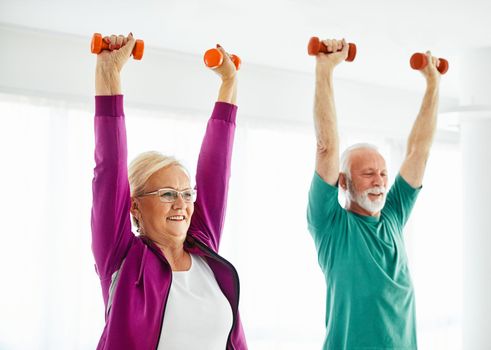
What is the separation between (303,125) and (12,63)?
212 cm

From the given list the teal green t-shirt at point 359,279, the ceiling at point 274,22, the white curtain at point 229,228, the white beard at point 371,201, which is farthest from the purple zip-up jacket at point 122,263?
the white curtain at point 229,228

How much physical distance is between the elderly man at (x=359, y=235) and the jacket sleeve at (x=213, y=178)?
1.24 ft

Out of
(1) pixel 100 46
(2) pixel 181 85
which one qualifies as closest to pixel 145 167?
(1) pixel 100 46

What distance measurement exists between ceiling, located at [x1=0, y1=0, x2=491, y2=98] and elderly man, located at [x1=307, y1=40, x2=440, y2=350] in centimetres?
98

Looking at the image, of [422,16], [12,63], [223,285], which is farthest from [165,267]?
[12,63]

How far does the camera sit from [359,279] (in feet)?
7.53

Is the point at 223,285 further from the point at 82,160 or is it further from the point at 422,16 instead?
the point at 82,160

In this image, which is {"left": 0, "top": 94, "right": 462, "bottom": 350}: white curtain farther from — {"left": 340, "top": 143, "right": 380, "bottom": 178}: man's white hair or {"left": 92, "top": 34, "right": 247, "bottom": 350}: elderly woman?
{"left": 92, "top": 34, "right": 247, "bottom": 350}: elderly woman

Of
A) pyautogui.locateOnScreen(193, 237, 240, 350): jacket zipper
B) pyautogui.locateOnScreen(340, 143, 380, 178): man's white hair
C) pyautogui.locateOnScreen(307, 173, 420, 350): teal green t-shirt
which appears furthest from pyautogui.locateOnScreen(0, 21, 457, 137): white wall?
pyautogui.locateOnScreen(193, 237, 240, 350): jacket zipper

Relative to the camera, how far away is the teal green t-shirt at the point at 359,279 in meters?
2.28

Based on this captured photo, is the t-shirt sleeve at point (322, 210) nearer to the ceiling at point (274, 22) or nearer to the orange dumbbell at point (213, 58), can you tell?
the orange dumbbell at point (213, 58)

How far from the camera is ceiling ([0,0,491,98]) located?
3350 millimetres

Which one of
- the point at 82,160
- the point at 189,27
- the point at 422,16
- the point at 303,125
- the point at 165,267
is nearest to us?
the point at 165,267

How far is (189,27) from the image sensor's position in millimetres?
3799
